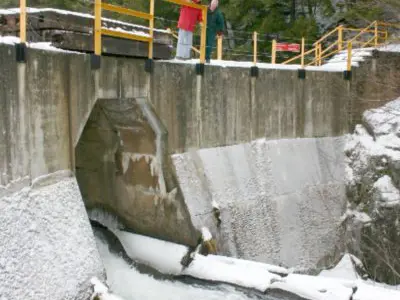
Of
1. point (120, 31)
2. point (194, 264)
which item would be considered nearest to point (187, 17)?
point (120, 31)

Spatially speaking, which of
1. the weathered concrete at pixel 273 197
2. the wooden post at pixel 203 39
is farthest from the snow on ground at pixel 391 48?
the wooden post at pixel 203 39

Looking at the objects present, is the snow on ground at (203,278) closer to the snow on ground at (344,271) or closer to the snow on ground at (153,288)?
the snow on ground at (153,288)

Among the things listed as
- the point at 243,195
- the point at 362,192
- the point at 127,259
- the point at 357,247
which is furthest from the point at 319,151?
the point at 127,259

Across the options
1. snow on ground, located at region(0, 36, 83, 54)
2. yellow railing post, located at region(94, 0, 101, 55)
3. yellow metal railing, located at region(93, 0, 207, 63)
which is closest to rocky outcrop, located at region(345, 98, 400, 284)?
yellow metal railing, located at region(93, 0, 207, 63)

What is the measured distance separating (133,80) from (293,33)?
12106mm

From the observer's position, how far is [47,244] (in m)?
6.21

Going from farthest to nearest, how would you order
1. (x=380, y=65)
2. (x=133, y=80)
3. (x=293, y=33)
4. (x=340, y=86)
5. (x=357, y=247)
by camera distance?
(x=293, y=33) < (x=380, y=65) < (x=340, y=86) < (x=357, y=247) < (x=133, y=80)

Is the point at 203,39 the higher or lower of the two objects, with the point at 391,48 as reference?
lower

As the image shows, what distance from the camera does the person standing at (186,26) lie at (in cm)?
921

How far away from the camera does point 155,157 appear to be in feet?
29.2

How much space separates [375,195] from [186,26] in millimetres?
6521

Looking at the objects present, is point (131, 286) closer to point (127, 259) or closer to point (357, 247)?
point (127, 259)

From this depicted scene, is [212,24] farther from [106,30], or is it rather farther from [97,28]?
[97,28]

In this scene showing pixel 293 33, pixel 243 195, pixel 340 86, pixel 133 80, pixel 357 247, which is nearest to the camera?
pixel 133 80
